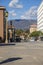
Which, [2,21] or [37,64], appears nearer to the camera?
[37,64]

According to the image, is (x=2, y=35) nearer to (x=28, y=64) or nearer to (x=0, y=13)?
(x=0, y=13)

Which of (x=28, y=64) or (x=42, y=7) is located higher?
(x=42, y=7)

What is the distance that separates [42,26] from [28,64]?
177335mm

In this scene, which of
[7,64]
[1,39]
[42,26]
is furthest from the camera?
[42,26]

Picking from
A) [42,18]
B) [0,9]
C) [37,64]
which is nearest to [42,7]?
[42,18]

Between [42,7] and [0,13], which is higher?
[42,7]

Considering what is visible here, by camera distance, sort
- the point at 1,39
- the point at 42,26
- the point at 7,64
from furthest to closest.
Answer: the point at 42,26 → the point at 1,39 → the point at 7,64

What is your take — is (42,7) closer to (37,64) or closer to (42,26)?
(42,26)

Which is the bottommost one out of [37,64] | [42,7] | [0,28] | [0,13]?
[37,64]

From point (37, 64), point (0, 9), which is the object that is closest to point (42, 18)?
point (0, 9)

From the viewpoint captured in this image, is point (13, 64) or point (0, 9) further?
point (0, 9)

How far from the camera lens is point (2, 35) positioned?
289 ft

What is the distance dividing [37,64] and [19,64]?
118 cm

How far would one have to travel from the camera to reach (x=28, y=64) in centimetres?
1531
